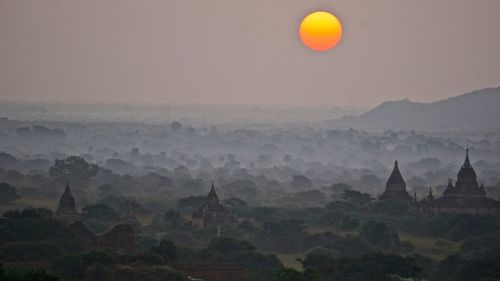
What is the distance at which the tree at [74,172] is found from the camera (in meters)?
101

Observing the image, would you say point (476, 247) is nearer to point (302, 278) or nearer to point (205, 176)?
point (302, 278)

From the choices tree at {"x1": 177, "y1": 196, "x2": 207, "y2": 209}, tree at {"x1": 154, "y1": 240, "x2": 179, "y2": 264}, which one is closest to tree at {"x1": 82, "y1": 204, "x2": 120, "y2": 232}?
tree at {"x1": 177, "y1": 196, "x2": 207, "y2": 209}

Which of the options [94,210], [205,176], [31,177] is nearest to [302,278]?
[94,210]

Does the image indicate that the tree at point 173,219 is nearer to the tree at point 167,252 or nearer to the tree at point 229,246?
the tree at point 229,246

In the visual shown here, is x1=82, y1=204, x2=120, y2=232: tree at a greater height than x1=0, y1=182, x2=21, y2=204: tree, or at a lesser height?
greater

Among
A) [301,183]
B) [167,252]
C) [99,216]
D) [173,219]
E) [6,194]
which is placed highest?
[167,252]

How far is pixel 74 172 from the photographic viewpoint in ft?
337

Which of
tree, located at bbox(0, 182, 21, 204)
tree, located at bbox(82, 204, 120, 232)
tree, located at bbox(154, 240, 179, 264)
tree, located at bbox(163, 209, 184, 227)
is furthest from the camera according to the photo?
tree, located at bbox(0, 182, 21, 204)

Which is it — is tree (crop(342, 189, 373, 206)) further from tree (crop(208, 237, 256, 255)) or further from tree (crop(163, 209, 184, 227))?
tree (crop(208, 237, 256, 255))

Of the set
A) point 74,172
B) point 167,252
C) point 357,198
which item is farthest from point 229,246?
point 74,172

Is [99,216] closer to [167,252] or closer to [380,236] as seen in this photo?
[380,236]

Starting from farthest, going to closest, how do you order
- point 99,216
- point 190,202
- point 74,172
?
point 74,172
point 190,202
point 99,216

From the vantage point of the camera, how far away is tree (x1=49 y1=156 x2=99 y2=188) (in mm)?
100819

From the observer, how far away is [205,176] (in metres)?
134
